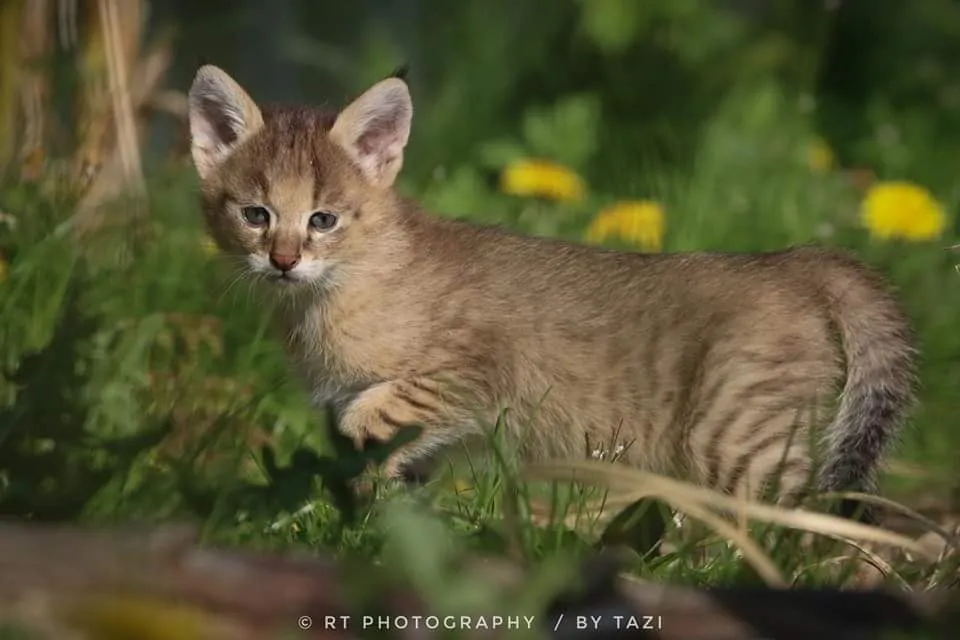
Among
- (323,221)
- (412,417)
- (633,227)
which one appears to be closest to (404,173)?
(633,227)

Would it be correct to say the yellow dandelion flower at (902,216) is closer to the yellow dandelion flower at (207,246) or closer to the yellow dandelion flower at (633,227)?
the yellow dandelion flower at (633,227)

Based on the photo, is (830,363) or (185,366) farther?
(185,366)

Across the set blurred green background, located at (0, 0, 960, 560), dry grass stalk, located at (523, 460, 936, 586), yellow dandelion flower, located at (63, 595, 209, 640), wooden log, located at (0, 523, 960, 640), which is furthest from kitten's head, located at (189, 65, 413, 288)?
yellow dandelion flower, located at (63, 595, 209, 640)

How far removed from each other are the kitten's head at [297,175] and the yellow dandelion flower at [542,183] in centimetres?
140

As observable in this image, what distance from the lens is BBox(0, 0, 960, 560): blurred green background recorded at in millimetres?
3215

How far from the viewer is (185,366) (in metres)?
4.52

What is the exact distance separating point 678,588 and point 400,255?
238cm

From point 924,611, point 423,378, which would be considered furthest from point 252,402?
point 924,611

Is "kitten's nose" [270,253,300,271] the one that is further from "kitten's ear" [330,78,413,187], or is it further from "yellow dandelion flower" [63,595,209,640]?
"yellow dandelion flower" [63,595,209,640]

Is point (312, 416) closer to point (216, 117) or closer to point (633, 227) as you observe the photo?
point (216, 117)

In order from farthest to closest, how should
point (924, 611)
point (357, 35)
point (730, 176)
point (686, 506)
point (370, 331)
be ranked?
1. point (357, 35)
2. point (730, 176)
3. point (370, 331)
4. point (686, 506)
5. point (924, 611)

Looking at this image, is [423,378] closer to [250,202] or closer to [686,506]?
[250,202]

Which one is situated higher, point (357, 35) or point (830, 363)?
point (357, 35)

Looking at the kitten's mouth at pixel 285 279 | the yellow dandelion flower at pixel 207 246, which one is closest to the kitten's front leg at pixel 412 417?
the kitten's mouth at pixel 285 279
